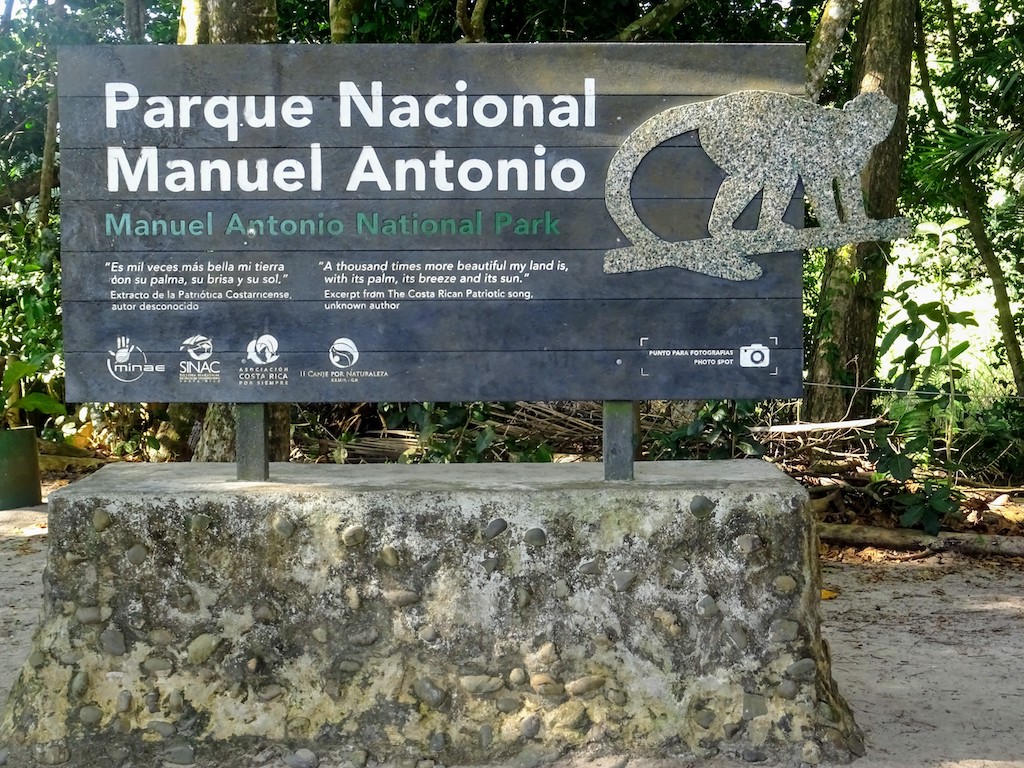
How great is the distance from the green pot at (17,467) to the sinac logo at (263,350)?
5.41m

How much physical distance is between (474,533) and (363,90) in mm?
1525

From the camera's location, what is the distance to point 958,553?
7.08 meters

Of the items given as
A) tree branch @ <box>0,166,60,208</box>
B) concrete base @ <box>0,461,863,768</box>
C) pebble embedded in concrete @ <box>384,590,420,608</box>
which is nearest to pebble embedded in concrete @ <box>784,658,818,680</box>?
concrete base @ <box>0,461,863,768</box>

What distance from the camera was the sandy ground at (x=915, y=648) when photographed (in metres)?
Answer: 3.75

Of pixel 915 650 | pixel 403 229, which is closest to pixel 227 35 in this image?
pixel 403 229

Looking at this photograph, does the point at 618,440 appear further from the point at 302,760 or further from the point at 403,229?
the point at 302,760

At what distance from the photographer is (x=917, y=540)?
710cm

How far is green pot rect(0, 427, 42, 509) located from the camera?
8367 mm

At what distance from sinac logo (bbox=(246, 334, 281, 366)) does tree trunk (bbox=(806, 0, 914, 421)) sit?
5788 mm

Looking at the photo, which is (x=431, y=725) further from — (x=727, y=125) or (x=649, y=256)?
(x=727, y=125)

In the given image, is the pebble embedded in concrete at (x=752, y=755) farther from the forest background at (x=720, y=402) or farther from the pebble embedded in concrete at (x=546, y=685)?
the forest background at (x=720, y=402)

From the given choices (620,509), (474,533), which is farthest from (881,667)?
(474,533)

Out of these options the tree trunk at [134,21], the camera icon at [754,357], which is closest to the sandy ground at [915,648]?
the camera icon at [754,357]

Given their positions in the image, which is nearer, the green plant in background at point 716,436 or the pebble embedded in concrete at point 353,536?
the pebble embedded in concrete at point 353,536
